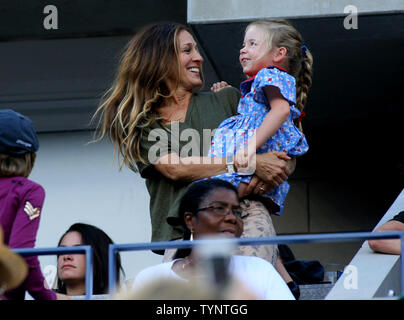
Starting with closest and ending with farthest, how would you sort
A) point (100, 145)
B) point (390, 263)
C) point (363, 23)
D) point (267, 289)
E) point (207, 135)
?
point (267, 289)
point (207, 135)
point (390, 263)
point (363, 23)
point (100, 145)

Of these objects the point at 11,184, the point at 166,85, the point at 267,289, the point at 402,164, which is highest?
the point at 166,85

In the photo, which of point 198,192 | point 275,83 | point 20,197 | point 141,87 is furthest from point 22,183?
point 275,83

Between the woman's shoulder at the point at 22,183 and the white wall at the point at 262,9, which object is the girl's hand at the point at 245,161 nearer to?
the woman's shoulder at the point at 22,183

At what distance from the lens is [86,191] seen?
9273 mm

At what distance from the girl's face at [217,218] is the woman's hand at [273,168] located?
0.26 metres

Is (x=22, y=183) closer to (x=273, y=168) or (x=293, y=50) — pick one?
(x=273, y=168)

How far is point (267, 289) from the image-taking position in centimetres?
404

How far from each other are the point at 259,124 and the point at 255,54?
431 mm

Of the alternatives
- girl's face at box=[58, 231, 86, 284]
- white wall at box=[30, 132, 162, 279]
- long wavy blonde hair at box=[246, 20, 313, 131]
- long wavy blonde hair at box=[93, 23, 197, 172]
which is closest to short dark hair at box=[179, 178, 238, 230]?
long wavy blonde hair at box=[93, 23, 197, 172]

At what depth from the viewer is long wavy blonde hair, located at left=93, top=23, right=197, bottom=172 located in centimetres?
500

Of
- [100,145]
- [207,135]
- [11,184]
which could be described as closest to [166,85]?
[207,135]

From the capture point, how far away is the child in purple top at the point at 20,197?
13.6ft
